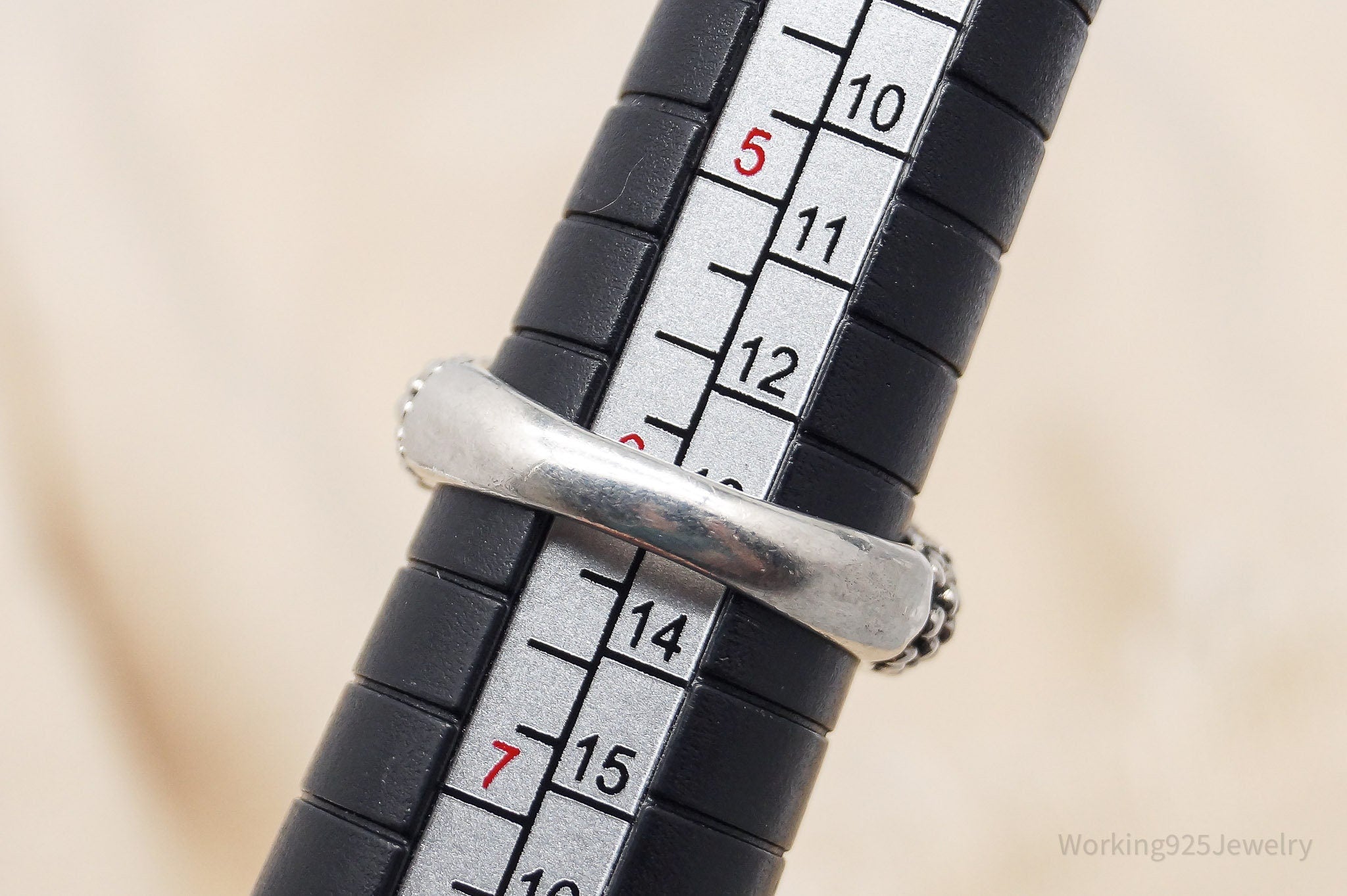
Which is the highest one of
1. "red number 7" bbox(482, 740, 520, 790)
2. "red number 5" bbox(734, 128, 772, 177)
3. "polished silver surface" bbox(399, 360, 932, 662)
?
"red number 5" bbox(734, 128, 772, 177)

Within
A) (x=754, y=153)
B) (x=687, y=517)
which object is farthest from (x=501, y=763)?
(x=754, y=153)

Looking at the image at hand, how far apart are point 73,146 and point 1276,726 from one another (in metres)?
0.87

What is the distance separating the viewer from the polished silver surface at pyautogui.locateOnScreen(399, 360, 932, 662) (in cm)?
41

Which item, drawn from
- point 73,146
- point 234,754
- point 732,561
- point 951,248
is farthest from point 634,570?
point 73,146

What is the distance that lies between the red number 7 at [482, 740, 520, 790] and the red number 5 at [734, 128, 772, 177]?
19 cm

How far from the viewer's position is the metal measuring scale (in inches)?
16.6

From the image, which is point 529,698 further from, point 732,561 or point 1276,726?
point 1276,726

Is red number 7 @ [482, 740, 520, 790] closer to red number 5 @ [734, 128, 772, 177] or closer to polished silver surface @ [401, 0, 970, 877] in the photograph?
polished silver surface @ [401, 0, 970, 877]

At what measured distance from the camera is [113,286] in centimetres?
92

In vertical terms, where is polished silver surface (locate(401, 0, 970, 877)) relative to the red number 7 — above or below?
above

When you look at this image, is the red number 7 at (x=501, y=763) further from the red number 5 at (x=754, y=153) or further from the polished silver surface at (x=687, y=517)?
the red number 5 at (x=754, y=153)

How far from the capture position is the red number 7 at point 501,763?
1.40ft

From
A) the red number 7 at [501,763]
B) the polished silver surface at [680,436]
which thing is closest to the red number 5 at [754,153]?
the polished silver surface at [680,436]

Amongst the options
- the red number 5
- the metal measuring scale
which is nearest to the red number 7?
the metal measuring scale
